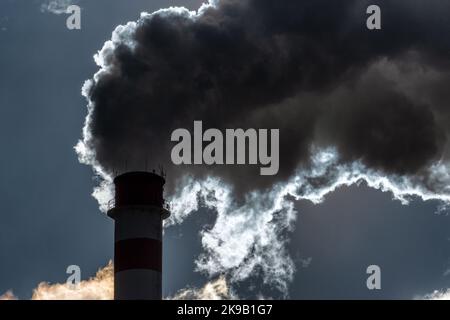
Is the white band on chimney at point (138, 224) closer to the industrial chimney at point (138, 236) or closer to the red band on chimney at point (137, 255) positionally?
the industrial chimney at point (138, 236)

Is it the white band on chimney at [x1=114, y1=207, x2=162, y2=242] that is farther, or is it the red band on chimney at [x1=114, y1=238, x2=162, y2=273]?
the white band on chimney at [x1=114, y1=207, x2=162, y2=242]

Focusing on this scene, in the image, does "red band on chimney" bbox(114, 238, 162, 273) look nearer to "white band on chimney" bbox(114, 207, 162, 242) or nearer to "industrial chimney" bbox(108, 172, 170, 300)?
"industrial chimney" bbox(108, 172, 170, 300)

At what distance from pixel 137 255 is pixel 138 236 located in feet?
4.03

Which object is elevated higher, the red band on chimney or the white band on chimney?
the white band on chimney

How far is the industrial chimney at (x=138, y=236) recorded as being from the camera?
189ft

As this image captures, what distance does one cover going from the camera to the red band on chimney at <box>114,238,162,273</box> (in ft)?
189

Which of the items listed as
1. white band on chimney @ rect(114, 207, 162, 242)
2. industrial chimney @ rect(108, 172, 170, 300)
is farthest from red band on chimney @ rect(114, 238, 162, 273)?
white band on chimney @ rect(114, 207, 162, 242)
